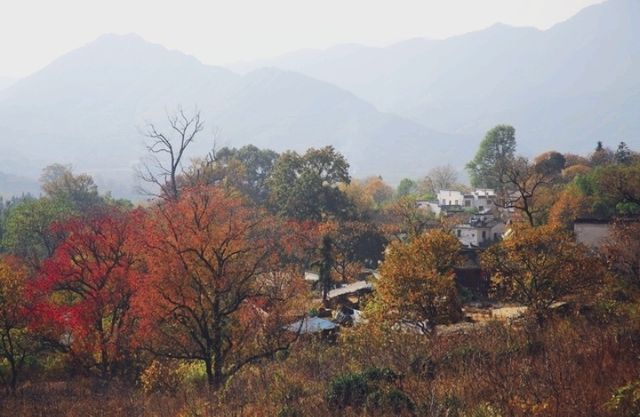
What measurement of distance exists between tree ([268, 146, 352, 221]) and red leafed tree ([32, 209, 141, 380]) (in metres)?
25.9

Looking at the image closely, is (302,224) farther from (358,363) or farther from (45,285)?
(358,363)

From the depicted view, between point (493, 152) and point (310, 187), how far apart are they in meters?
51.0

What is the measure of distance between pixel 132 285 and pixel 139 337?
115 inches

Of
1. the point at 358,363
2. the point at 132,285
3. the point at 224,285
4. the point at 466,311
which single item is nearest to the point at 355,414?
the point at 358,363

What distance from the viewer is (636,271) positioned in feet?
92.5

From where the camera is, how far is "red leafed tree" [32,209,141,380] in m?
25.0

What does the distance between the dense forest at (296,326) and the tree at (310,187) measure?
5.68m

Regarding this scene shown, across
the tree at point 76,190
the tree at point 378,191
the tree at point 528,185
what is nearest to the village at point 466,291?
the tree at point 528,185

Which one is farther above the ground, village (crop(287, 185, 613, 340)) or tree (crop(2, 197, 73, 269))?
tree (crop(2, 197, 73, 269))

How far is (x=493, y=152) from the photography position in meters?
94.5

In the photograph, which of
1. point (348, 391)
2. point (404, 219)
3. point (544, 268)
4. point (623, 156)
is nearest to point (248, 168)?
point (404, 219)

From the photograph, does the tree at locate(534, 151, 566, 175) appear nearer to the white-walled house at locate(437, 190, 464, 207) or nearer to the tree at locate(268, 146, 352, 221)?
the white-walled house at locate(437, 190, 464, 207)

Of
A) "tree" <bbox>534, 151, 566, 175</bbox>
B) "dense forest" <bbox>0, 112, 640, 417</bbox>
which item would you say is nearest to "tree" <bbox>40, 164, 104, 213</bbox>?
"dense forest" <bbox>0, 112, 640, 417</bbox>

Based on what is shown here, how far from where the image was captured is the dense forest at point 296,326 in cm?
1048
